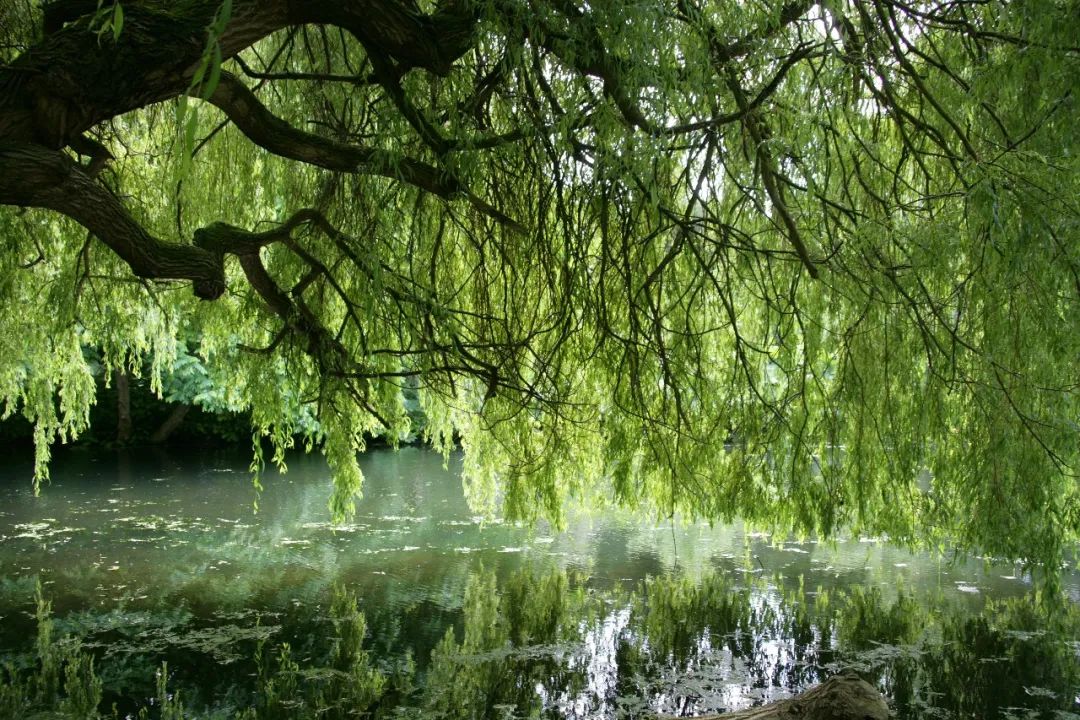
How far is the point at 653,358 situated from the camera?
3.99 metres

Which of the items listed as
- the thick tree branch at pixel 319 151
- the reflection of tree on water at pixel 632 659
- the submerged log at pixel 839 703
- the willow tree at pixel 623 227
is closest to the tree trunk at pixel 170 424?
the reflection of tree on water at pixel 632 659

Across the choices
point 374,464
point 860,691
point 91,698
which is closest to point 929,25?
point 860,691

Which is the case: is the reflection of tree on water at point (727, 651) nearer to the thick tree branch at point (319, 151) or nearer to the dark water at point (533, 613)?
the dark water at point (533, 613)

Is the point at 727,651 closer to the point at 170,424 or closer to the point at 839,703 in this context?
the point at 839,703

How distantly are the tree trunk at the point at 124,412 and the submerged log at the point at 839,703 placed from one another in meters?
12.8

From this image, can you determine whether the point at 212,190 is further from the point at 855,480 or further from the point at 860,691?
the point at 860,691

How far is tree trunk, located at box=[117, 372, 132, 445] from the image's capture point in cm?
1395

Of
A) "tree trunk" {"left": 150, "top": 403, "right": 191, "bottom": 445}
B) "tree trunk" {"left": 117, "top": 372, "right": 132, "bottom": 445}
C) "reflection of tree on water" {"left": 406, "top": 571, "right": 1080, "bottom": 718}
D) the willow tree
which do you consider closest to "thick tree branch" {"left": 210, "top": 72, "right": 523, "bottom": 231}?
the willow tree

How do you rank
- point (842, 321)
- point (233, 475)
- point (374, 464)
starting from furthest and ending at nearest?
point (374, 464)
point (233, 475)
point (842, 321)

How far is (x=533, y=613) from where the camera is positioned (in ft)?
18.9

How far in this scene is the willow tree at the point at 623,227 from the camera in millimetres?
2713

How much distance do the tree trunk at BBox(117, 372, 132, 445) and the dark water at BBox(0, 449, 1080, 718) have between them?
15.9ft

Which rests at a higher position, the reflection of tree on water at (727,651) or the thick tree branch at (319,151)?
the thick tree branch at (319,151)

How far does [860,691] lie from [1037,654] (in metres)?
2.99
